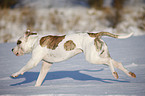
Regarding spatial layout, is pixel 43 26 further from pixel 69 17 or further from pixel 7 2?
pixel 7 2

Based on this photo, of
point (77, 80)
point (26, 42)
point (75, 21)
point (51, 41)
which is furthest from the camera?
point (75, 21)

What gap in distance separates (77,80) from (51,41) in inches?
44.2

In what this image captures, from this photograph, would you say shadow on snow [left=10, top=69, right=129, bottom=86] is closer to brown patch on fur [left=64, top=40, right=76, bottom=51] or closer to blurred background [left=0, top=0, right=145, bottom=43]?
brown patch on fur [left=64, top=40, right=76, bottom=51]

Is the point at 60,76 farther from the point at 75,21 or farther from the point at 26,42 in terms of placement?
the point at 75,21

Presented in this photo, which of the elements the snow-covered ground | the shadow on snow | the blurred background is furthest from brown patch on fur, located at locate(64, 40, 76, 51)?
the blurred background

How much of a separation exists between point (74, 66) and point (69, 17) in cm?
1316

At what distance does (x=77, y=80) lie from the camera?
473 cm

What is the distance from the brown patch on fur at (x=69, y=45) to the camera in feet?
12.7

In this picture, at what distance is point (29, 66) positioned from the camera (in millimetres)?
3893

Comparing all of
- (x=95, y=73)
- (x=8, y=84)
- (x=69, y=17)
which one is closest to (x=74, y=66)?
(x=95, y=73)

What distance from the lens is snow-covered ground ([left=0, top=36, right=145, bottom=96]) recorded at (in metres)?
3.37

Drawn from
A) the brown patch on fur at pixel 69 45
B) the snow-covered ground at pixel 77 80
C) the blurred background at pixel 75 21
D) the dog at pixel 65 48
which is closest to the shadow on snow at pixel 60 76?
the snow-covered ground at pixel 77 80

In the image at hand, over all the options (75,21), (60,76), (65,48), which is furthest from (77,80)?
(75,21)

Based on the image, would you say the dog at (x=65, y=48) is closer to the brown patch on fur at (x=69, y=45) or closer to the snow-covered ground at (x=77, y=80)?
the brown patch on fur at (x=69, y=45)
